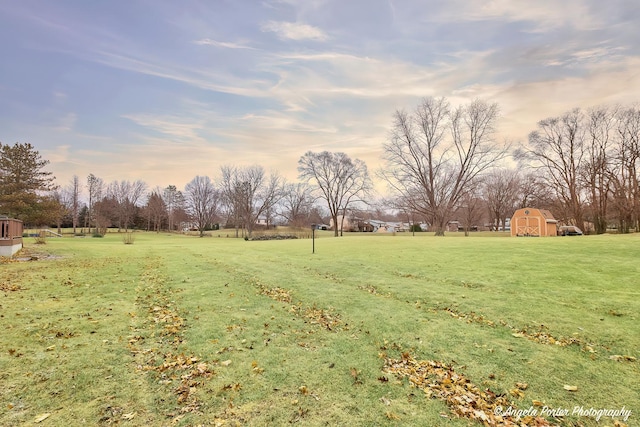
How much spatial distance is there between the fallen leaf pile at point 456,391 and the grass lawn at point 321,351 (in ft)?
0.07

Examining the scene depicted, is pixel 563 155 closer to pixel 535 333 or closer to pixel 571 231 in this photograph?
pixel 571 231

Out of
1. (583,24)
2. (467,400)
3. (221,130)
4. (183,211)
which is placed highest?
(583,24)

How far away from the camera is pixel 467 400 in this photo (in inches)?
137

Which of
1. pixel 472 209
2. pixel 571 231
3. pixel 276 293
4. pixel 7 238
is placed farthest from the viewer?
pixel 472 209

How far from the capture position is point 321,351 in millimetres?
4781

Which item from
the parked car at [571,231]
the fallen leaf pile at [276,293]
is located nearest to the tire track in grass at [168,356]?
the fallen leaf pile at [276,293]

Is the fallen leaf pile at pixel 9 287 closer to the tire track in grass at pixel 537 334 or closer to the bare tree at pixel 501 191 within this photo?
the tire track in grass at pixel 537 334

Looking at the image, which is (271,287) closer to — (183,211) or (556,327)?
(556,327)

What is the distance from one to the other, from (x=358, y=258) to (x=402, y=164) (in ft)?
106

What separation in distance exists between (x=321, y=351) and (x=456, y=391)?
Result: 199 centimetres

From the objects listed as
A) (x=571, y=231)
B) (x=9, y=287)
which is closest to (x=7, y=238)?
(x=9, y=287)

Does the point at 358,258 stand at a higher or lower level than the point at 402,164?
lower

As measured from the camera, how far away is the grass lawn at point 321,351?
3.28 metres

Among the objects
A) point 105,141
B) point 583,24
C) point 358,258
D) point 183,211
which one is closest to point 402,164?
point 583,24
